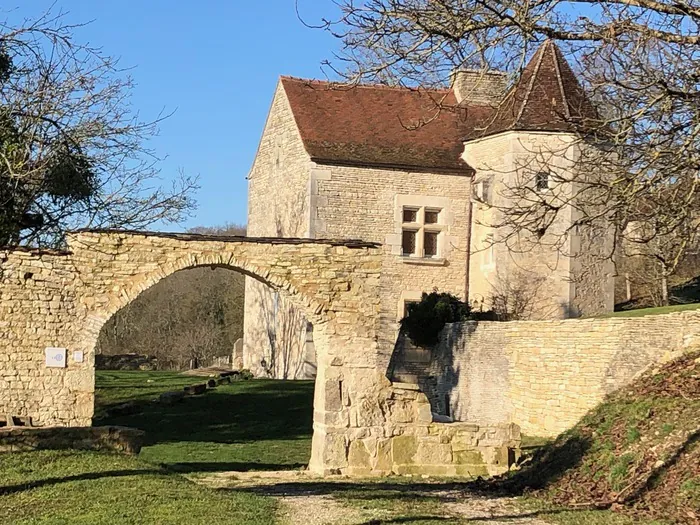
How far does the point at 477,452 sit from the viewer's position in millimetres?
15398

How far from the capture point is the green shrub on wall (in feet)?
81.8

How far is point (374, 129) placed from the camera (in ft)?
94.2

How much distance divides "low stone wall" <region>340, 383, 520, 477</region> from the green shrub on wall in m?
9.38

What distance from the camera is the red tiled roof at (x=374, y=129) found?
27828 millimetres

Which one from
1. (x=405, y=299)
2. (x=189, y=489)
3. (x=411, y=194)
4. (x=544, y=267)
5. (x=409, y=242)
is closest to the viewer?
(x=189, y=489)

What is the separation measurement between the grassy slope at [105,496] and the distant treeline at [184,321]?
35511 mm

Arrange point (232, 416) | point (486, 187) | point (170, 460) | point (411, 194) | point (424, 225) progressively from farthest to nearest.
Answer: point (424, 225) < point (411, 194) < point (486, 187) < point (232, 416) < point (170, 460)

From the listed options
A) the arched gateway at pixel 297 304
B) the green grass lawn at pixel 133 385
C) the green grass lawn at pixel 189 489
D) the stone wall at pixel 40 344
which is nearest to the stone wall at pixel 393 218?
the green grass lawn at pixel 133 385

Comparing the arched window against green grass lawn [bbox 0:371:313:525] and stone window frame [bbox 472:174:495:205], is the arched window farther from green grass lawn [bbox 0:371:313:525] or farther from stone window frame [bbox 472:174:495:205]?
stone window frame [bbox 472:174:495:205]

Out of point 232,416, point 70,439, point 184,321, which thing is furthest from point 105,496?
point 184,321

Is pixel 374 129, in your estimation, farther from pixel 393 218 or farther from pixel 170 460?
pixel 170 460

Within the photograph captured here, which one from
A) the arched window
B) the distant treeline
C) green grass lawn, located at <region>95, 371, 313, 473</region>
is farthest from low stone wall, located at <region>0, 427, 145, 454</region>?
the distant treeline

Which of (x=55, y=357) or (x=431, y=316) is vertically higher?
(x=431, y=316)

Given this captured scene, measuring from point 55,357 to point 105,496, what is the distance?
19.3 feet
